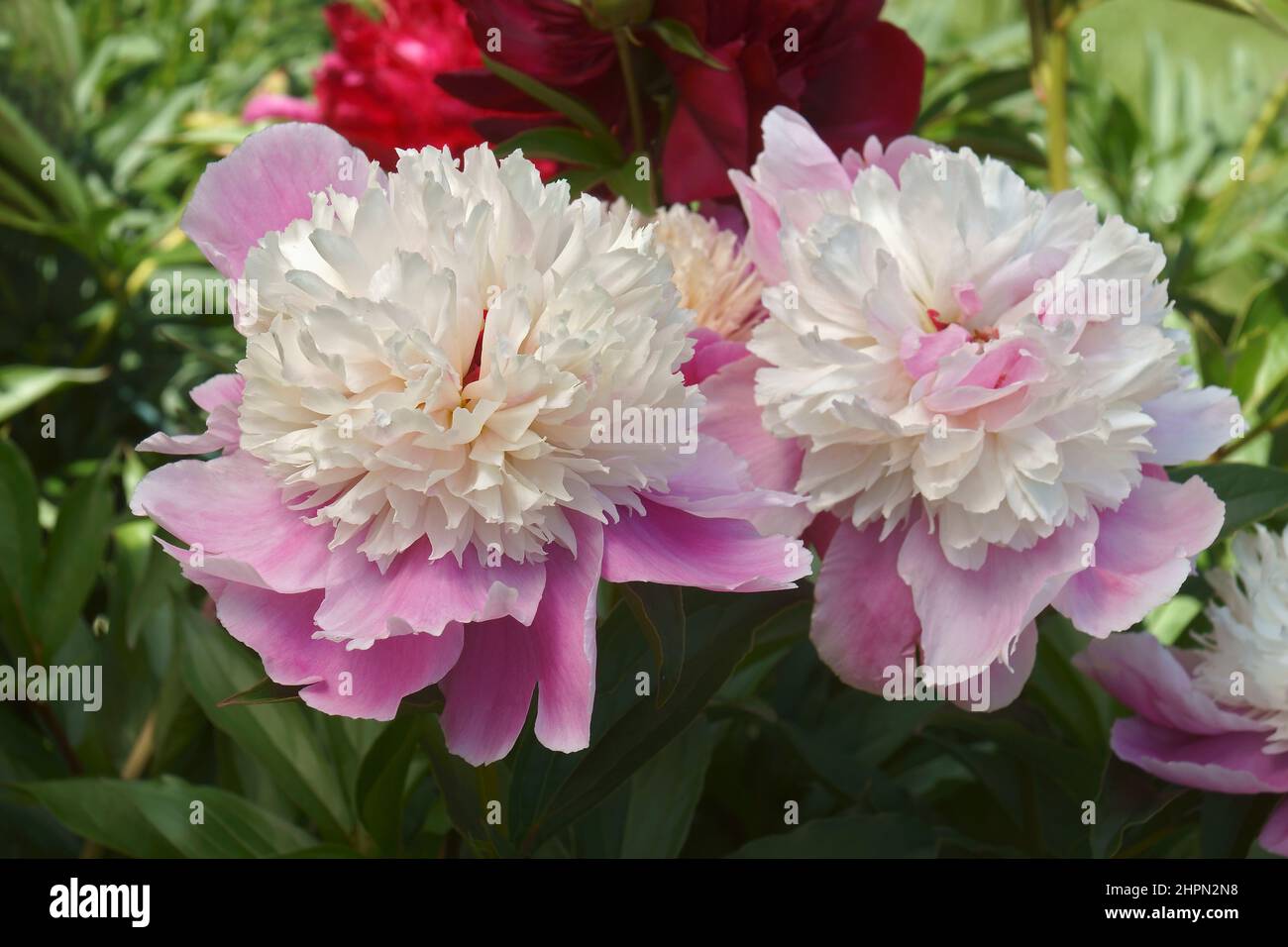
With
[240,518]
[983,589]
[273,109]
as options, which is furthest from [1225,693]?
[273,109]

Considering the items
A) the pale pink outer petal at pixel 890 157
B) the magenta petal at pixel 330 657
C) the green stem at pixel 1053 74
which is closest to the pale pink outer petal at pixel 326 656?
the magenta petal at pixel 330 657

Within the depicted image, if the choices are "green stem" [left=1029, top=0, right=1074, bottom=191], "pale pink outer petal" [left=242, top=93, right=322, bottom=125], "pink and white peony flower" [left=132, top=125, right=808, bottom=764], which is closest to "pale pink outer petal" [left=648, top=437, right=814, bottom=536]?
"pink and white peony flower" [left=132, top=125, right=808, bottom=764]

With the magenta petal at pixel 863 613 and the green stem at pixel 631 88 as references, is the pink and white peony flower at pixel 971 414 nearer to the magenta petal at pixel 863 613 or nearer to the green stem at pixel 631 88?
the magenta petal at pixel 863 613

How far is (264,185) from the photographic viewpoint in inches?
15.2

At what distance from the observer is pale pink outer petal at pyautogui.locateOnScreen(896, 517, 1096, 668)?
0.38 m

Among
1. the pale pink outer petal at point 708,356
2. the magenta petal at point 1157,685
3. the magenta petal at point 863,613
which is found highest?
the pale pink outer petal at point 708,356

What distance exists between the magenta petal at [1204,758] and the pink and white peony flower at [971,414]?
0.08 metres

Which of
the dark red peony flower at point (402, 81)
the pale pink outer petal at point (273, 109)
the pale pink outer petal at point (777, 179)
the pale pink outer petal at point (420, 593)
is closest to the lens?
the pale pink outer petal at point (420, 593)

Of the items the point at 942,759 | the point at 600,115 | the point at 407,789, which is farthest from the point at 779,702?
the point at 600,115

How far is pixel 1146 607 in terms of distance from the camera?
14.6 inches

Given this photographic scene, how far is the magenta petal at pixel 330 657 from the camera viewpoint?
1.10 ft

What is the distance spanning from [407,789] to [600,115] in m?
0.30

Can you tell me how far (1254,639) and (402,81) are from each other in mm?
425

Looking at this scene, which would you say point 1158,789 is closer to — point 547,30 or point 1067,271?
point 1067,271
